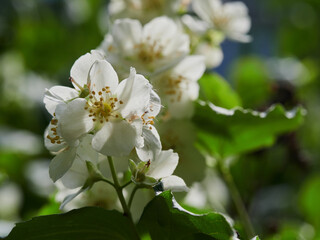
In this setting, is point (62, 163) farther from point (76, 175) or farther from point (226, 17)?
point (226, 17)

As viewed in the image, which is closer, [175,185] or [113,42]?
[175,185]

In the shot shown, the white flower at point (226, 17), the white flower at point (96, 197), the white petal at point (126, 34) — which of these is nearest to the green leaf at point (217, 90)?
the white flower at point (226, 17)

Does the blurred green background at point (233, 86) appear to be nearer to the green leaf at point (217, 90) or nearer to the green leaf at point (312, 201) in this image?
the green leaf at point (312, 201)

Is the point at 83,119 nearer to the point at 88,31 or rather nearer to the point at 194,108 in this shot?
the point at 194,108

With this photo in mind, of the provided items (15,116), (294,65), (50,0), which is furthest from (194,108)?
(50,0)

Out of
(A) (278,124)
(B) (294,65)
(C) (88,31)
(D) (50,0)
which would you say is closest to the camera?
(A) (278,124)

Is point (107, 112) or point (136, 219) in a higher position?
point (107, 112)

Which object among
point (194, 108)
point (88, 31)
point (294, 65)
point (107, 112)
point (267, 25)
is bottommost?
point (267, 25)

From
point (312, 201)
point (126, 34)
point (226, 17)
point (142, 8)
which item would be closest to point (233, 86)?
point (312, 201)
